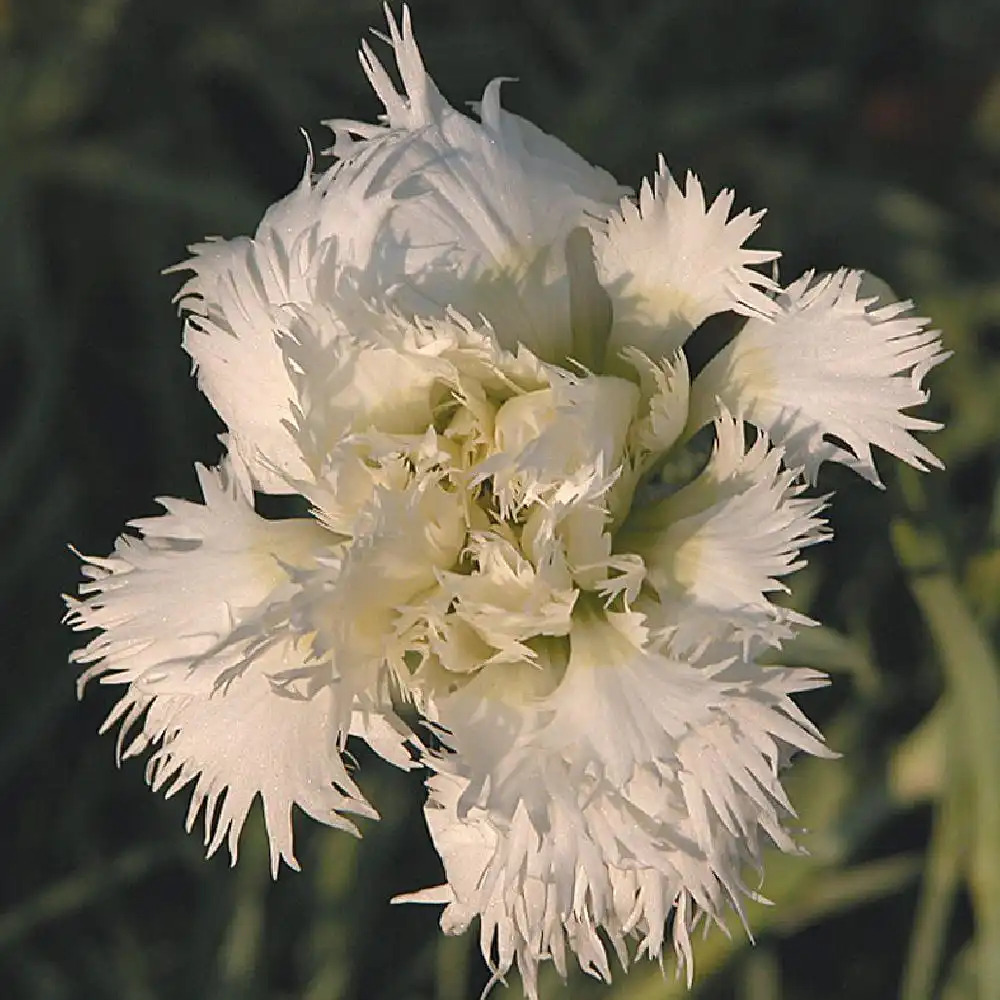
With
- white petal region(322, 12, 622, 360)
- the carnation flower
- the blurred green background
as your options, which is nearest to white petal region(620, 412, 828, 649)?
the carnation flower

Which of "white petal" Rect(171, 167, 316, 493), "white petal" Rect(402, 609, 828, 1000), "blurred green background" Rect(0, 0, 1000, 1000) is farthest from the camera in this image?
"blurred green background" Rect(0, 0, 1000, 1000)

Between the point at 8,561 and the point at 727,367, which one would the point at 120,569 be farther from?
the point at 8,561

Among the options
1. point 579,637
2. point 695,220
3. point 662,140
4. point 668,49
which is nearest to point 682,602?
point 579,637

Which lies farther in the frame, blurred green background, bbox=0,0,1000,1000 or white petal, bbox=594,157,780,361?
blurred green background, bbox=0,0,1000,1000

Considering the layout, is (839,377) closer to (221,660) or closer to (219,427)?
(221,660)

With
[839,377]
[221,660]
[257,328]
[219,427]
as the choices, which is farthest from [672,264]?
[219,427]

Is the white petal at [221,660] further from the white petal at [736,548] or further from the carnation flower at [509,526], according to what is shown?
the white petal at [736,548]

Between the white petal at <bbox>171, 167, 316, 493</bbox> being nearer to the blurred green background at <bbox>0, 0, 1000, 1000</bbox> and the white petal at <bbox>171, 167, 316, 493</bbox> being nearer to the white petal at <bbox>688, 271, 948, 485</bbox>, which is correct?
the white petal at <bbox>688, 271, 948, 485</bbox>
